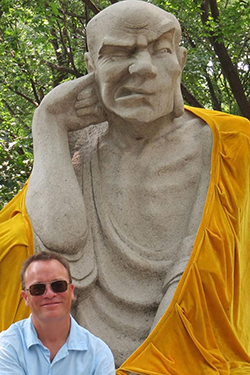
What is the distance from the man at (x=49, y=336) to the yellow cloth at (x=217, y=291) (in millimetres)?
1445

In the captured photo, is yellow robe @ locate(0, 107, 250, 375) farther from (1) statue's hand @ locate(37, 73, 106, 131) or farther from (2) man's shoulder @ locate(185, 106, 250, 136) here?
(1) statue's hand @ locate(37, 73, 106, 131)

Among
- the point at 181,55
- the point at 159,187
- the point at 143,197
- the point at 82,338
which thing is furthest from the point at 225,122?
the point at 82,338

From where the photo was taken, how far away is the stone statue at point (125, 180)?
5457mm

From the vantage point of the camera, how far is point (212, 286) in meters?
5.27

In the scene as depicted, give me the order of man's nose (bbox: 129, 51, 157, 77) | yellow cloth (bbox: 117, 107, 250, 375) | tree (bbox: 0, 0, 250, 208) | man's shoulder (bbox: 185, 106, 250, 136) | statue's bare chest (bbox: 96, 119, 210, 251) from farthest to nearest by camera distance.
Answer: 1. tree (bbox: 0, 0, 250, 208)
2. man's shoulder (bbox: 185, 106, 250, 136)
3. statue's bare chest (bbox: 96, 119, 210, 251)
4. man's nose (bbox: 129, 51, 157, 77)
5. yellow cloth (bbox: 117, 107, 250, 375)

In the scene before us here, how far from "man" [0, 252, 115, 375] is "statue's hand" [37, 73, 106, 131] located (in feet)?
7.17

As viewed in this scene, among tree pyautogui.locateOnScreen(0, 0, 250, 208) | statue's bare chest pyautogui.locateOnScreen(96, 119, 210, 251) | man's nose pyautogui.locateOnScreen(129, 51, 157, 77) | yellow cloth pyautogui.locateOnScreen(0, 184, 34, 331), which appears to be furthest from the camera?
tree pyautogui.locateOnScreen(0, 0, 250, 208)

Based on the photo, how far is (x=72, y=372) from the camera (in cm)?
359

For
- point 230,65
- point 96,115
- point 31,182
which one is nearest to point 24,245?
point 31,182

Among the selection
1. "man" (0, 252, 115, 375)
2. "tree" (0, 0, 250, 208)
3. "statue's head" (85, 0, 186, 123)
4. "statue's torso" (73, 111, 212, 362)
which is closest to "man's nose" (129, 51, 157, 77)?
"statue's head" (85, 0, 186, 123)

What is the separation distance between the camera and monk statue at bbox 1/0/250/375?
5.35 metres

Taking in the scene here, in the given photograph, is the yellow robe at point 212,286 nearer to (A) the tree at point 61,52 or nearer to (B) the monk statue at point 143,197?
(B) the monk statue at point 143,197

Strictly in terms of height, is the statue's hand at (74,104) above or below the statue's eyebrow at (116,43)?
below

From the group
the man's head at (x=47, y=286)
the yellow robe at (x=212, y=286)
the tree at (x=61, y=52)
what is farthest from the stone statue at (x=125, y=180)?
the tree at (x=61, y=52)
